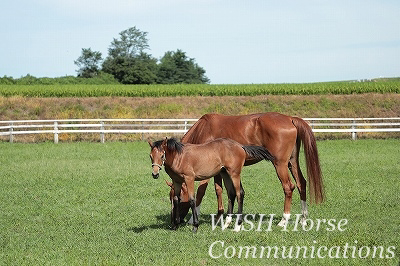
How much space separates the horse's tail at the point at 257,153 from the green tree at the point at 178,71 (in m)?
70.6

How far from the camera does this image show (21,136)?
32656 millimetres

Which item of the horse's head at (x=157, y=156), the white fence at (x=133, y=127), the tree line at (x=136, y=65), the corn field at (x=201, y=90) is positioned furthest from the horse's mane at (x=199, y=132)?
the tree line at (x=136, y=65)

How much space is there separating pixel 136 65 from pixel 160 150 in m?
71.7

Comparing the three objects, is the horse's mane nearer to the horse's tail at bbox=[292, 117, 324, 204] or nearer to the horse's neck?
the horse's neck

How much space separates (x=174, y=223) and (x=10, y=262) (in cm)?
288

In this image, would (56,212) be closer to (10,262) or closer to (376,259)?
(10,262)

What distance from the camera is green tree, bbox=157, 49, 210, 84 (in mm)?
81250

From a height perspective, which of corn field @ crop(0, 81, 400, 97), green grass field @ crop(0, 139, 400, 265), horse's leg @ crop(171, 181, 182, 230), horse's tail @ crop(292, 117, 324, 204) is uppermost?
corn field @ crop(0, 81, 400, 97)

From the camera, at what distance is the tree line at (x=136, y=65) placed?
79.5m

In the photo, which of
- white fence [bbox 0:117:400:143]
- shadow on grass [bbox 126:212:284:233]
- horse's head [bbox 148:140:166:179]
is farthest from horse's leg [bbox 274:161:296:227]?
white fence [bbox 0:117:400:143]

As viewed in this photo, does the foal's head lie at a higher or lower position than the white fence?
higher

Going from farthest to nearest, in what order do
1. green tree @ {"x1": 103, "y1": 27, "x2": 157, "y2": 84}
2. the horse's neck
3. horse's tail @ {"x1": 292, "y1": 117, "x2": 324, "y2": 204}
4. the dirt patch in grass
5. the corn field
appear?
1. green tree @ {"x1": 103, "y1": 27, "x2": 157, "y2": 84}
2. the corn field
3. the dirt patch in grass
4. horse's tail @ {"x1": 292, "y1": 117, "x2": 324, "y2": 204}
5. the horse's neck

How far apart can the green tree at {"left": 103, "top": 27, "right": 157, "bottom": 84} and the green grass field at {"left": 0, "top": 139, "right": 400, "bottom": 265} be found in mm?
58374

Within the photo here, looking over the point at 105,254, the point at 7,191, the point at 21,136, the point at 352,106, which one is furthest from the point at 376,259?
the point at 352,106
